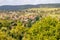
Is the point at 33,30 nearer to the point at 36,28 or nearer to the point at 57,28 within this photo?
the point at 36,28

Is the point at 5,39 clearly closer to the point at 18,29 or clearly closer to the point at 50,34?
the point at 50,34

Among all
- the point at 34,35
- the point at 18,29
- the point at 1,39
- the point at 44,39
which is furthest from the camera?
the point at 18,29

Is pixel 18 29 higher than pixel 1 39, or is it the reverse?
pixel 1 39

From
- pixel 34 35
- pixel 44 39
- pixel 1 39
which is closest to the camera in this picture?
pixel 1 39

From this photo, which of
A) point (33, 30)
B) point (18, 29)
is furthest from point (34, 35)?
point (18, 29)

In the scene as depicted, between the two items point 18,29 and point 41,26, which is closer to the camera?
point 41,26

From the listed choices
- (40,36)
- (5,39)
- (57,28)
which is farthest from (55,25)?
(5,39)

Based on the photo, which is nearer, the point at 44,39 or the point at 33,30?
the point at 44,39

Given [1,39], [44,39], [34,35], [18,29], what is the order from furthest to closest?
[18,29]
[34,35]
[44,39]
[1,39]
